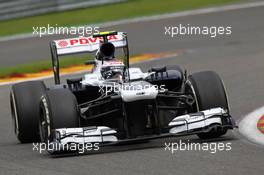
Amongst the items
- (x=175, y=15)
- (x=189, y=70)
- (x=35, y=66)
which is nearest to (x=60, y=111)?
(x=189, y=70)

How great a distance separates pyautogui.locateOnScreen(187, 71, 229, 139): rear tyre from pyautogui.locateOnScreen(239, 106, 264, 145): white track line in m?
0.39

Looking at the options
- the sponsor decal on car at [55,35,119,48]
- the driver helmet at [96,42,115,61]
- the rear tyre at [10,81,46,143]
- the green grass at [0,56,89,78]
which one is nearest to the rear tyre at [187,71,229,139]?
the driver helmet at [96,42,115,61]

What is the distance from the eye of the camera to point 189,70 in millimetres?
17781

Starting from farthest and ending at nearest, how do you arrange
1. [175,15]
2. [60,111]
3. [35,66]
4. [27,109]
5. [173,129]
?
1. [175,15]
2. [35,66]
3. [27,109]
4. [173,129]
5. [60,111]

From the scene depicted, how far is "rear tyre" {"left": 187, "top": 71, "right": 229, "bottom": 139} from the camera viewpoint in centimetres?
1075

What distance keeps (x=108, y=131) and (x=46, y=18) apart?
16.0 meters

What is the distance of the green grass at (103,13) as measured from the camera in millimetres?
25250

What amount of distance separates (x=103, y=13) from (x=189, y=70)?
883 centimetres

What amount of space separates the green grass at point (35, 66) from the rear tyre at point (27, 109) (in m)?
7.60

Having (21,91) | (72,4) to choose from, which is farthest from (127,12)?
(21,91)

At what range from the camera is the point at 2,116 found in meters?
14.0

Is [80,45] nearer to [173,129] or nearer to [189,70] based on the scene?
[173,129]

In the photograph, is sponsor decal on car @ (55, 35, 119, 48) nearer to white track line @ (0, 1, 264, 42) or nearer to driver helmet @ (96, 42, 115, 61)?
driver helmet @ (96, 42, 115, 61)

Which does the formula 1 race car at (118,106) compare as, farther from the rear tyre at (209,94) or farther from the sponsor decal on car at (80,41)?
the sponsor decal on car at (80,41)
